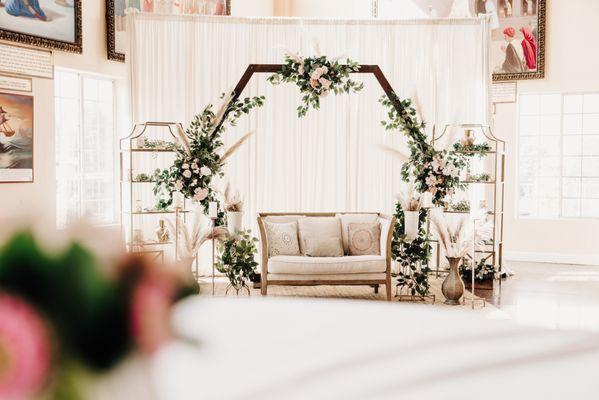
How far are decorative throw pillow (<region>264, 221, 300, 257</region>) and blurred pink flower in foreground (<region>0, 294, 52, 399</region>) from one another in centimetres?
622

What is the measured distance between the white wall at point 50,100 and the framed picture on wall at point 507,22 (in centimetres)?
416

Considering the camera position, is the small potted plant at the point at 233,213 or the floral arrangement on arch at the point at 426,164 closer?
the floral arrangement on arch at the point at 426,164

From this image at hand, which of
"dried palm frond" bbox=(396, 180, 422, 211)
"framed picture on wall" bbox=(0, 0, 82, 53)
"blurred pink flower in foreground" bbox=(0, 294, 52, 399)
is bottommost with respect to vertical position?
"dried palm frond" bbox=(396, 180, 422, 211)

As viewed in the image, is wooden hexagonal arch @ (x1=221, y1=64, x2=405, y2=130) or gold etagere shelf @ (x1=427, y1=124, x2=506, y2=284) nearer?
wooden hexagonal arch @ (x1=221, y1=64, x2=405, y2=130)

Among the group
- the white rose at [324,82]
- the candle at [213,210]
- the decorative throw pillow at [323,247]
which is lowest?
the decorative throw pillow at [323,247]

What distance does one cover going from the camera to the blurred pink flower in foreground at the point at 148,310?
47cm

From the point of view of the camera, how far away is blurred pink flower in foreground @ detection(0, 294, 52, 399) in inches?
16.7

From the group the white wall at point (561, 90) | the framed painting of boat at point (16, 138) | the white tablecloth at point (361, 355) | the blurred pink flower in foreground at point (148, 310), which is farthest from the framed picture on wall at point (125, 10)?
the blurred pink flower in foreground at point (148, 310)

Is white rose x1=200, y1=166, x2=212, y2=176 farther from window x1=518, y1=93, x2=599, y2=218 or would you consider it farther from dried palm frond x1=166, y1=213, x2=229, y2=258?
window x1=518, y1=93, x2=599, y2=218

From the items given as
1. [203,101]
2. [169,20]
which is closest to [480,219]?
[203,101]

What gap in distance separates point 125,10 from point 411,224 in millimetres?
4017

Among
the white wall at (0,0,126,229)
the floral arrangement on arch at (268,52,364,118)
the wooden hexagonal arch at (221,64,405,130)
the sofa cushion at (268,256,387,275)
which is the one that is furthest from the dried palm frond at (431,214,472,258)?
the white wall at (0,0,126,229)

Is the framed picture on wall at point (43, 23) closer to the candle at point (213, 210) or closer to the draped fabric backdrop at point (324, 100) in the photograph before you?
the draped fabric backdrop at point (324, 100)

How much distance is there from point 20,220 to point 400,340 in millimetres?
566
